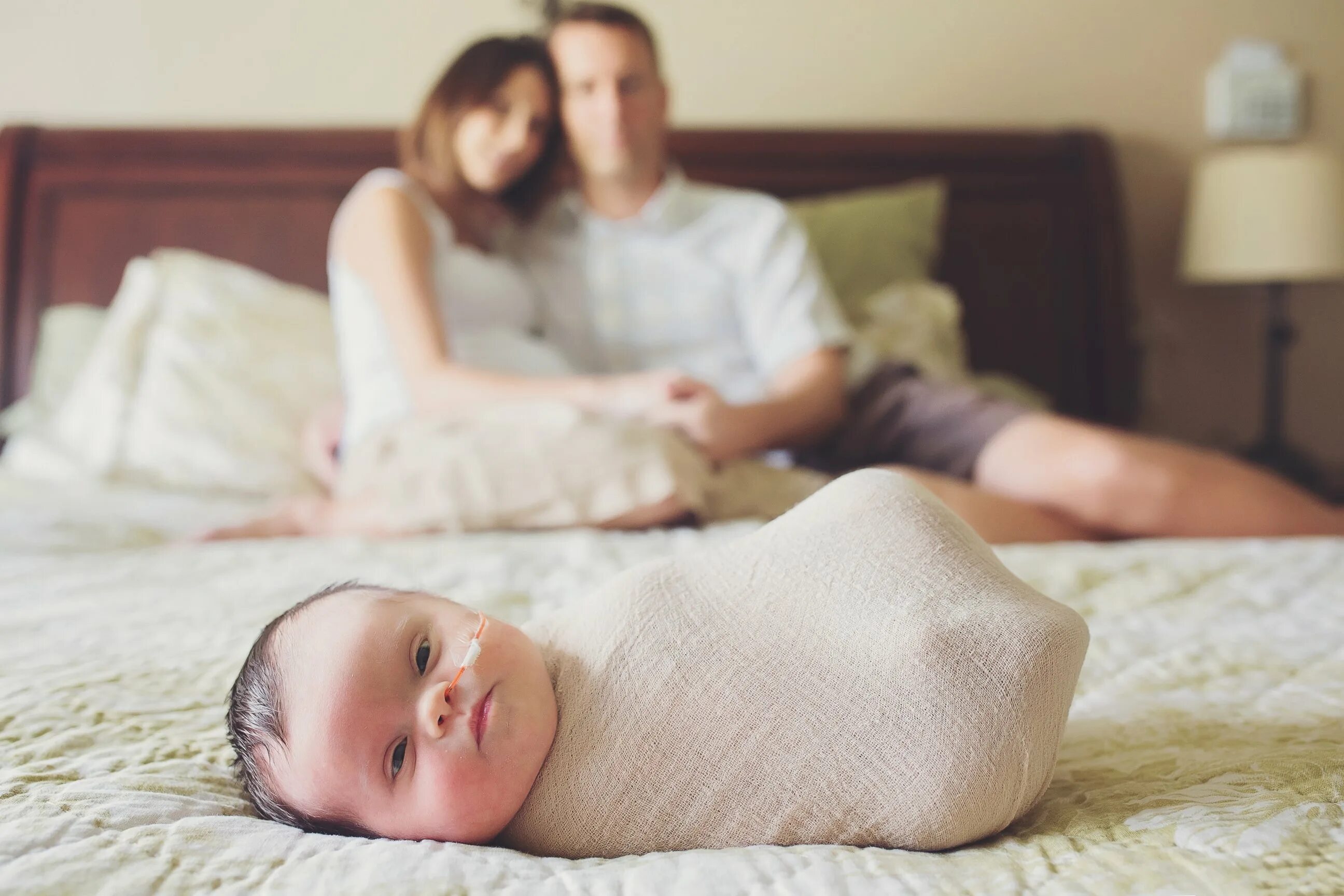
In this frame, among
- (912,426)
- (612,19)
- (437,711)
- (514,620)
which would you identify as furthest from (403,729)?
(612,19)

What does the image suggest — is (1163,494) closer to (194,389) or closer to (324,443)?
(324,443)

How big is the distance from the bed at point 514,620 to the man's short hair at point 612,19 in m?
0.78

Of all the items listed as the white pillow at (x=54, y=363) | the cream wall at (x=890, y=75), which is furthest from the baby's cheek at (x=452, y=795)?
the cream wall at (x=890, y=75)

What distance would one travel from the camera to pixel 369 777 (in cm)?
48

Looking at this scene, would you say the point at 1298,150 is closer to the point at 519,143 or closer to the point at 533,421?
the point at 519,143

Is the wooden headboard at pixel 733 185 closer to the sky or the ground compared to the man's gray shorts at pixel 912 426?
closer to the sky

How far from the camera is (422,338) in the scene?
1.38m

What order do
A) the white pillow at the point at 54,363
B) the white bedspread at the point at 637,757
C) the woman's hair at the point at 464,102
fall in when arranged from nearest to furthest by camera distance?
the white bedspread at the point at 637,757
the woman's hair at the point at 464,102
the white pillow at the point at 54,363

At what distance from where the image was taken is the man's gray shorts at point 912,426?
1.38 metres

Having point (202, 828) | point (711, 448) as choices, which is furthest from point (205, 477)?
point (202, 828)

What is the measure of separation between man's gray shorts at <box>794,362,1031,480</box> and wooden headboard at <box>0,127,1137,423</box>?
0.67 metres

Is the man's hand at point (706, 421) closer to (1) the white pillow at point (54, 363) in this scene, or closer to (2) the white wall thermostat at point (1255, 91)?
(1) the white pillow at point (54, 363)

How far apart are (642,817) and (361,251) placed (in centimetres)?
113

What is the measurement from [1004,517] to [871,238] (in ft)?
2.86
